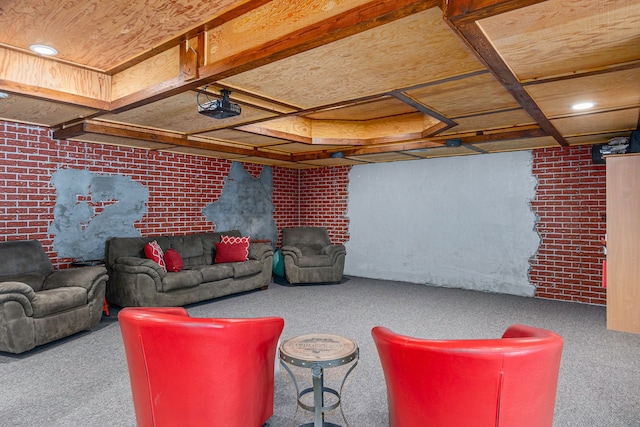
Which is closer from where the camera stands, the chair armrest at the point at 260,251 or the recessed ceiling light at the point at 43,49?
the recessed ceiling light at the point at 43,49

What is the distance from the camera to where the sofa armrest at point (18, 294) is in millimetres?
3205

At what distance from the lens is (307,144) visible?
546cm

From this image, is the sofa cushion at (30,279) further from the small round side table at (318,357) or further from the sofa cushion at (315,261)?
the sofa cushion at (315,261)

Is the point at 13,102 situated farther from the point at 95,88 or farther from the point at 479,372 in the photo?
the point at 479,372

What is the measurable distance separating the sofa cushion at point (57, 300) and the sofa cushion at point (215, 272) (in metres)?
1.48

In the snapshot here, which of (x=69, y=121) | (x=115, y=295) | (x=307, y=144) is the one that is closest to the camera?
(x=69, y=121)

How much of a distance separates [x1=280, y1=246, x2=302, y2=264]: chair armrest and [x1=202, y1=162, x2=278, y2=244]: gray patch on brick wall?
3.23 ft

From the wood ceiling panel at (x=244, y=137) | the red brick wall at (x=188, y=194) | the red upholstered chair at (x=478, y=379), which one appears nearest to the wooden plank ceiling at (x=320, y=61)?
the wood ceiling panel at (x=244, y=137)

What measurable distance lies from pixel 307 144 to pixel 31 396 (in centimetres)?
400

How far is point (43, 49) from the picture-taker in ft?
8.87

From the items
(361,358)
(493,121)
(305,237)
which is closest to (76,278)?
(361,358)

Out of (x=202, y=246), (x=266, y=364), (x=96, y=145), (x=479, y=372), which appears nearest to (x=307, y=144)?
(x=202, y=246)

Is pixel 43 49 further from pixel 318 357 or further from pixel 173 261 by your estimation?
pixel 173 261

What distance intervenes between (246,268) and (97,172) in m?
2.32
